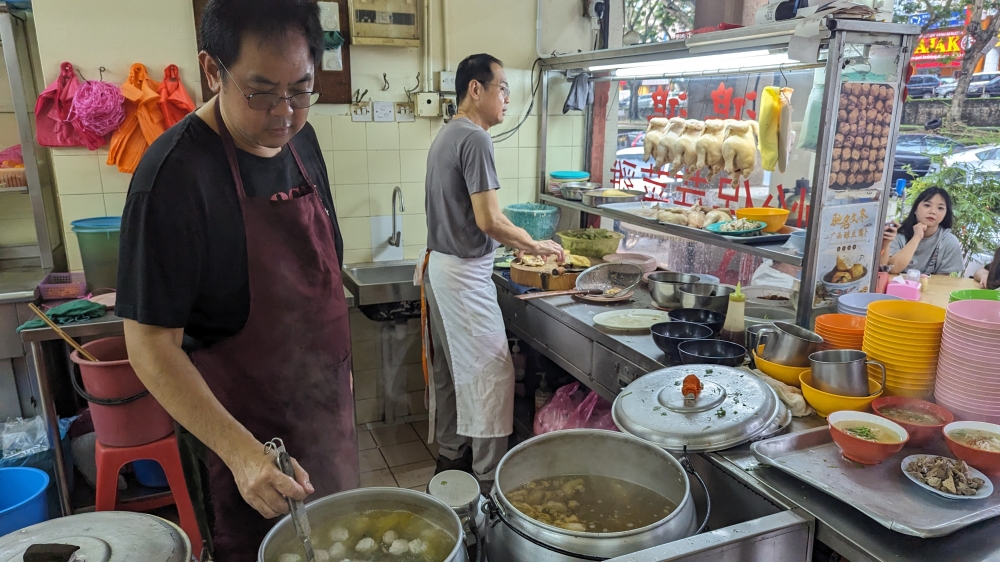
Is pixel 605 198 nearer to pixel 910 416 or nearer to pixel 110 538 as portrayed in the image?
pixel 910 416

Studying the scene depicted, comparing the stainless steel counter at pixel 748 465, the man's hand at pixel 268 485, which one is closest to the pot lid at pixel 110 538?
the man's hand at pixel 268 485

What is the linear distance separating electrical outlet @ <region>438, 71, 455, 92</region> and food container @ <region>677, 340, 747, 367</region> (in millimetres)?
2340

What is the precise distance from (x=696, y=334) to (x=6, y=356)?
10.5 ft

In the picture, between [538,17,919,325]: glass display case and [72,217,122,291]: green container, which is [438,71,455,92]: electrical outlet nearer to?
[538,17,919,325]: glass display case

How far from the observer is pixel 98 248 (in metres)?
3.16

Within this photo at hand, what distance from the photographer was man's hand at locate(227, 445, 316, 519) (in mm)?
1112

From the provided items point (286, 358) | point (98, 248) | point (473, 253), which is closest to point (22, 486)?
point (98, 248)

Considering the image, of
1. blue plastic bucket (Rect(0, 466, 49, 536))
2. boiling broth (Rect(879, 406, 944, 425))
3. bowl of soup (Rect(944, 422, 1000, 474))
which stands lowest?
blue plastic bucket (Rect(0, 466, 49, 536))

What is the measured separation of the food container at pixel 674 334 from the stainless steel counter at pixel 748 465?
52mm

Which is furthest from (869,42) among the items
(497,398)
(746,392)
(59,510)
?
(59,510)

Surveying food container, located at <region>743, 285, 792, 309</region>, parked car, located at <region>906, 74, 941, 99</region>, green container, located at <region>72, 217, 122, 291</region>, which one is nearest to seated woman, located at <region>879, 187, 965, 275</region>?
parked car, located at <region>906, 74, 941, 99</region>

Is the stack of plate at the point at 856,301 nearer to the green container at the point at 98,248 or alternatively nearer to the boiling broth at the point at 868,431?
the boiling broth at the point at 868,431

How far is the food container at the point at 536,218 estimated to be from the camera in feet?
13.4

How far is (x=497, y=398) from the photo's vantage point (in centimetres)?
320
